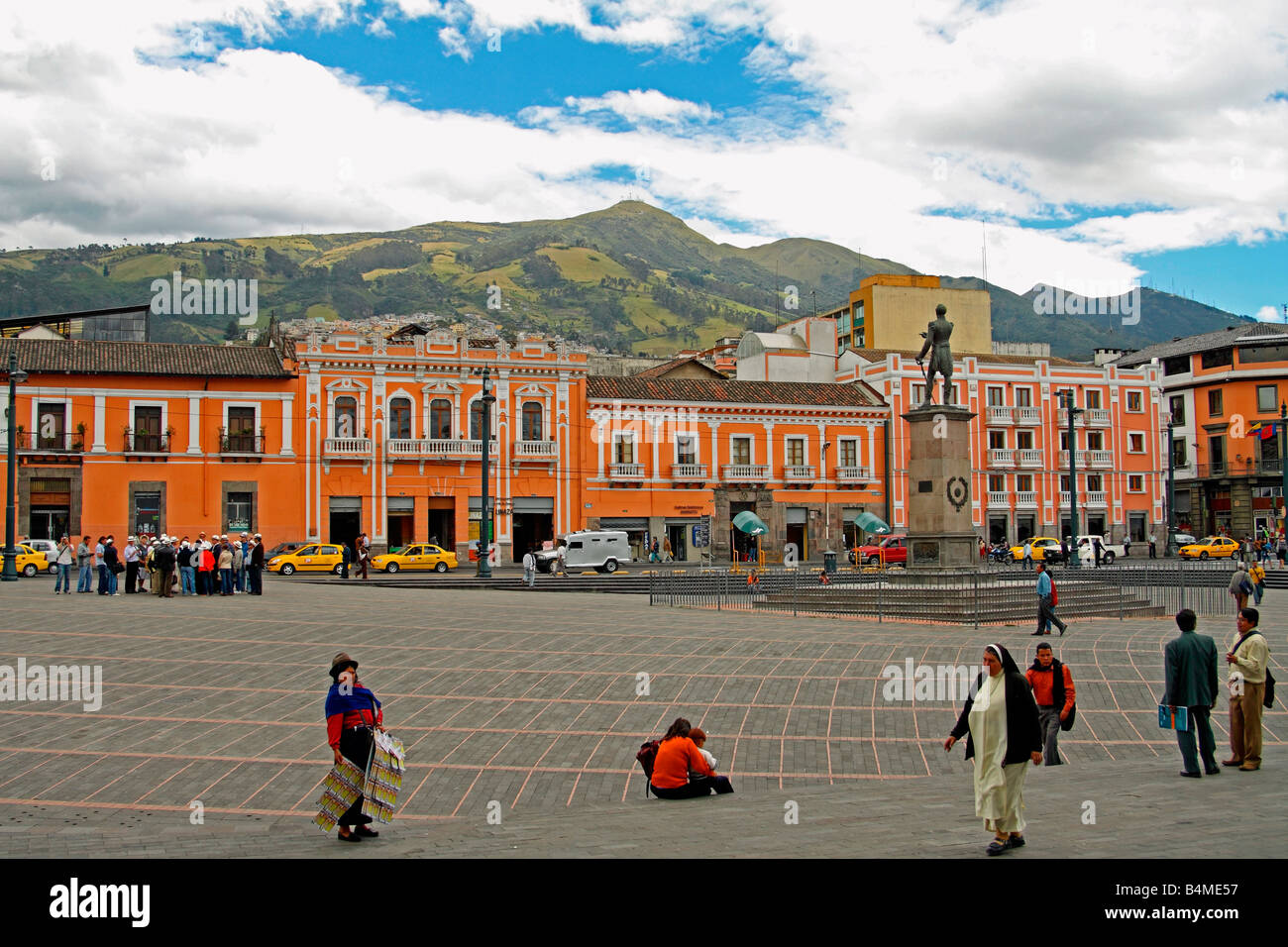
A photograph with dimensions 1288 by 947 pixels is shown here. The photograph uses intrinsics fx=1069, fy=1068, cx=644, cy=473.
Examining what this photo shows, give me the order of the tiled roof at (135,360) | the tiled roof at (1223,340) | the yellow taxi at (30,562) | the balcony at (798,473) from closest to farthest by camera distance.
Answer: the yellow taxi at (30,562) → the tiled roof at (135,360) → the balcony at (798,473) → the tiled roof at (1223,340)

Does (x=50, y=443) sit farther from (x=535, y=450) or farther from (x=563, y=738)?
(x=563, y=738)

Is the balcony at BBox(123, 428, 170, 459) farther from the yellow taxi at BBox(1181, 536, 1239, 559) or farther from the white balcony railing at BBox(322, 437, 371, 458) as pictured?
the yellow taxi at BBox(1181, 536, 1239, 559)

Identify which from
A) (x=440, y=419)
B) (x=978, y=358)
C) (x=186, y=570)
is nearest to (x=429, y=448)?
(x=440, y=419)

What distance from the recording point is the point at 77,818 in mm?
9305

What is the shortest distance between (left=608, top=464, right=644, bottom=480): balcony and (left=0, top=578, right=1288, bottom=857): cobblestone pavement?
28.4 m

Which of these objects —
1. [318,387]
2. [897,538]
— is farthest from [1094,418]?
[318,387]

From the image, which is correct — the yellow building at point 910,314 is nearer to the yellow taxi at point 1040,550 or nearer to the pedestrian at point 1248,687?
the yellow taxi at point 1040,550

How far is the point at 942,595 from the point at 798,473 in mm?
30921

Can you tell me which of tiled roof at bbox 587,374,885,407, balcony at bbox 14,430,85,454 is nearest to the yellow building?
tiled roof at bbox 587,374,885,407

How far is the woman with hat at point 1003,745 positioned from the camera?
704 centimetres

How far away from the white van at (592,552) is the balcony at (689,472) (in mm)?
8915

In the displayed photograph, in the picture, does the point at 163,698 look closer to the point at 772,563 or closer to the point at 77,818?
the point at 77,818

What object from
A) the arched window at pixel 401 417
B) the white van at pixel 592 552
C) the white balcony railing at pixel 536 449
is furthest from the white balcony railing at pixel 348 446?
the white van at pixel 592 552
